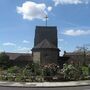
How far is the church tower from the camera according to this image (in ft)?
203

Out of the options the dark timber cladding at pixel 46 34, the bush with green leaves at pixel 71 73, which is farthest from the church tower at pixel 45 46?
the bush with green leaves at pixel 71 73

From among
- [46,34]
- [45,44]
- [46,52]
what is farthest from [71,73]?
[46,34]

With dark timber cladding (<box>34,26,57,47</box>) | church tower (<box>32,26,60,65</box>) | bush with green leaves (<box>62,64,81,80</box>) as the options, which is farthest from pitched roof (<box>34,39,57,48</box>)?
bush with green leaves (<box>62,64,81,80</box>)

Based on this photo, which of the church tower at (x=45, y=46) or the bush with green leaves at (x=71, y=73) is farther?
the church tower at (x=45, y=46)

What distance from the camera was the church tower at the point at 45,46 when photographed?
62.0m

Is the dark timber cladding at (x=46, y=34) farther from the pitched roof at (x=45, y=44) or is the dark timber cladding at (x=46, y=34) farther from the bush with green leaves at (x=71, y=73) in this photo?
the bush with green leaves at (x=71, y=73)

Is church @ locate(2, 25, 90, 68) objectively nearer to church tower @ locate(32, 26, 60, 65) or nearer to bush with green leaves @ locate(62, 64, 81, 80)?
church tower @ locate(32, 26, 60, 65)

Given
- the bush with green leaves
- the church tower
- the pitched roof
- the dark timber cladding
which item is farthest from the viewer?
the dark timber cladding

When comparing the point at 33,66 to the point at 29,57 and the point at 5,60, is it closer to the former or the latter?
the point at 5,60

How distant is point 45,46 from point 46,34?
677 centimetres

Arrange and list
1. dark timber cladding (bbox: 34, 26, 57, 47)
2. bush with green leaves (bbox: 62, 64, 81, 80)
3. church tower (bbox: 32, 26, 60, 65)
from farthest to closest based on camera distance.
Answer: dark timber cladding (bbox: 34, 26, 57, 47) < church tower (bbox: 32, 26, 60, 65) < bush with green leaves (bbox: 62, 64, 81, 80)

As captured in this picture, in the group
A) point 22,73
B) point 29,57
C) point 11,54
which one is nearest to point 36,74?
point 22,73

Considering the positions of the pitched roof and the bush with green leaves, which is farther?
the pitched roof

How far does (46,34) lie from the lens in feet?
226
